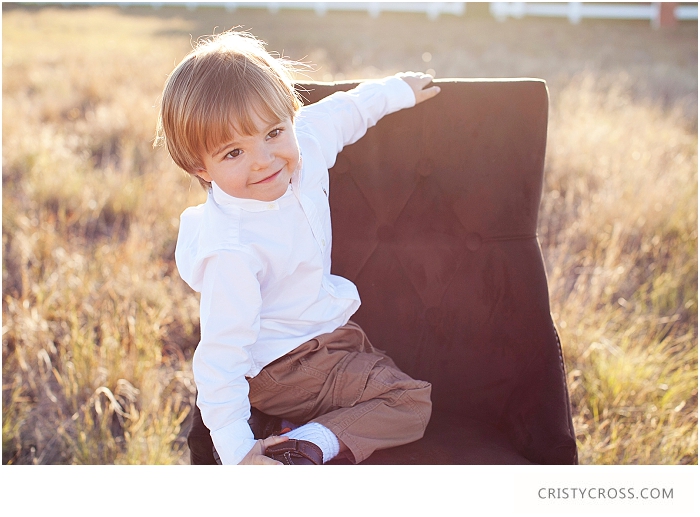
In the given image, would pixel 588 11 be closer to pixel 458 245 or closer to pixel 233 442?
pixel 458 245

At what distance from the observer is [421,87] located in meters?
1.64

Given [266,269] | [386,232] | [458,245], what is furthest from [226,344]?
[458,245]

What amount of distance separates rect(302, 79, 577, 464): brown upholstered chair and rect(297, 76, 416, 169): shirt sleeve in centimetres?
6

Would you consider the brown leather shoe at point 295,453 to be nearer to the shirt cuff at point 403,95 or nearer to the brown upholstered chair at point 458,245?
the brown upholstered chair at point 458,245

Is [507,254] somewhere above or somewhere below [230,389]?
above

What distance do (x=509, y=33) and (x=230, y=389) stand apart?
10.0 m

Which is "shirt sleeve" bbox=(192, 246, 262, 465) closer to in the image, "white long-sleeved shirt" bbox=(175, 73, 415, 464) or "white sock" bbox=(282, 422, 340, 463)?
"white long-sleeved shirt" bbox=(175, 73, 415, 464)

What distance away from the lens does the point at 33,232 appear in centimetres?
293

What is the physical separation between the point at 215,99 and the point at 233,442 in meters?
0.74

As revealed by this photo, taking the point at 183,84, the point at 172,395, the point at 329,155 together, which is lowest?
the point at 172,395

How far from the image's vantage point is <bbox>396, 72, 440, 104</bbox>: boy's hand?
163 cm

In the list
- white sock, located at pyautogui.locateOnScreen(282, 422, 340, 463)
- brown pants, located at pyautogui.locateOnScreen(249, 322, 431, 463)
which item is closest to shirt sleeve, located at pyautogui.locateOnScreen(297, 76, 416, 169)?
brown pants, located at pyautogui.locateOnScreen(249, 322, 431, 463)
